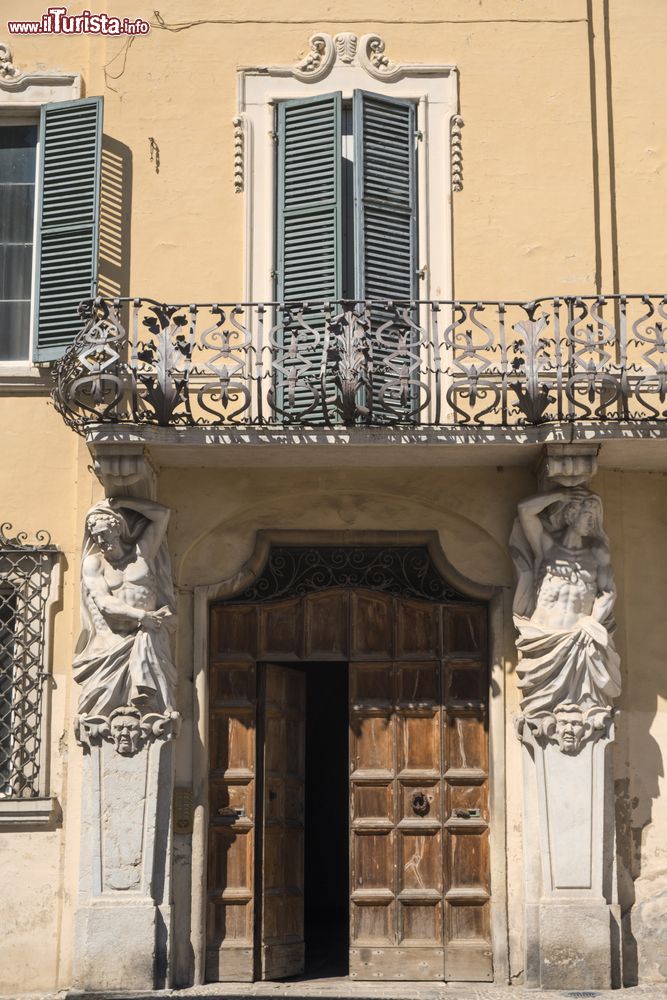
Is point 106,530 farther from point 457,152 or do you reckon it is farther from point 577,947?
point 577,947

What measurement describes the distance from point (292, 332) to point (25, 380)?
203 centimetres

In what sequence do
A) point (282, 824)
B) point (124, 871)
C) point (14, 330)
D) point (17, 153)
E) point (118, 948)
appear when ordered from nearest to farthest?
point (118, 948) < point (124, 871) < point (282, 824) < point (14, 330) < point (17, 153)

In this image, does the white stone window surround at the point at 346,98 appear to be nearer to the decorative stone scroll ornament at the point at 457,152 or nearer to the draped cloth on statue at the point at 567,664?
the decorative stone scroll ornament at the point at 457,152

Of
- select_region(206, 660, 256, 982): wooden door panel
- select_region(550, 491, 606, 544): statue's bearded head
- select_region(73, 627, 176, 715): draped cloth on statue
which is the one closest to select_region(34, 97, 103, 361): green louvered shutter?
select_region(73, 627, 176, 715): draped cloth on statue

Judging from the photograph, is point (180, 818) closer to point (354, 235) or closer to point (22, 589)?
point (22, 589)

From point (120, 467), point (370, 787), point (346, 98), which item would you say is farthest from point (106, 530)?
point (346, 98)

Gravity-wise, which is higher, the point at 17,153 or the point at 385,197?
the point at 17,153

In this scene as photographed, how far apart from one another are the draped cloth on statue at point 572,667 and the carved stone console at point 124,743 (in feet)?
8.22

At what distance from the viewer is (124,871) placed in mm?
11258

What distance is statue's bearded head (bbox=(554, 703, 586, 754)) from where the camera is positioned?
11.4 m

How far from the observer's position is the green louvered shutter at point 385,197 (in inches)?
482

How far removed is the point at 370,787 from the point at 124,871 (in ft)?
6.22

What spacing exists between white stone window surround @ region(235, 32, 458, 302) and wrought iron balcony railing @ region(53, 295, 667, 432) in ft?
1.42

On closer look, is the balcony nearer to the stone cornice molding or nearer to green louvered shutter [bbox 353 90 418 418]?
green louvered shutter [bbox 353 90 418 418]
